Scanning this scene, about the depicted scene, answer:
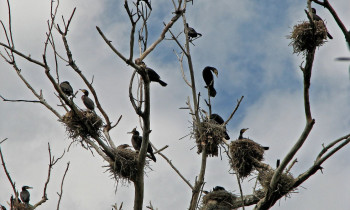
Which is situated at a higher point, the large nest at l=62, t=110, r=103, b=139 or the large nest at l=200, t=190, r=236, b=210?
the large nest at l=62, t=110, r=103, b=139

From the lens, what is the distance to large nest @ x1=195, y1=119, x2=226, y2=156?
8.70 meters

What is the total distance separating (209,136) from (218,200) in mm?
1264

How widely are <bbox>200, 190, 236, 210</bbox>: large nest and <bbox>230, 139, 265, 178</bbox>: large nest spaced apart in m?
0.49

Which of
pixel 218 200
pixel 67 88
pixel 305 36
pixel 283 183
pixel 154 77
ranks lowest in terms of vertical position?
pixel 283 183

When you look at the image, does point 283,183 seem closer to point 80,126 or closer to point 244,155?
point 244,155

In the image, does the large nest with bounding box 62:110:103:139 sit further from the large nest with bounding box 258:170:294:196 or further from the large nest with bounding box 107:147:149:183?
the large nest with bounding box 258:170:294:196

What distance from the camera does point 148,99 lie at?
5.86 meters

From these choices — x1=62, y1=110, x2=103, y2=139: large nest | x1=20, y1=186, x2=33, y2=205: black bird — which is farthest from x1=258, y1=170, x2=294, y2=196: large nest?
x1=20, y1=186, x2=33, y2=205: black bird

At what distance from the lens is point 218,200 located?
9.02 meters

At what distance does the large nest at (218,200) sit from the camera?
8977mm

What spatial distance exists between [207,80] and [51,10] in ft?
18.3

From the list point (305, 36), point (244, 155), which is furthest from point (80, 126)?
point (305, 36)

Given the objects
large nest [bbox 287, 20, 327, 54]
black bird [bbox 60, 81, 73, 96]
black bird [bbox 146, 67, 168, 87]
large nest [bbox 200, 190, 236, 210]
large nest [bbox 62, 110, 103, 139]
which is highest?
black bird [bbox 146, 67, 168, 87]

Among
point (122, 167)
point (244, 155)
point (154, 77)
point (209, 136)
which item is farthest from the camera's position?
point (154, 77)
